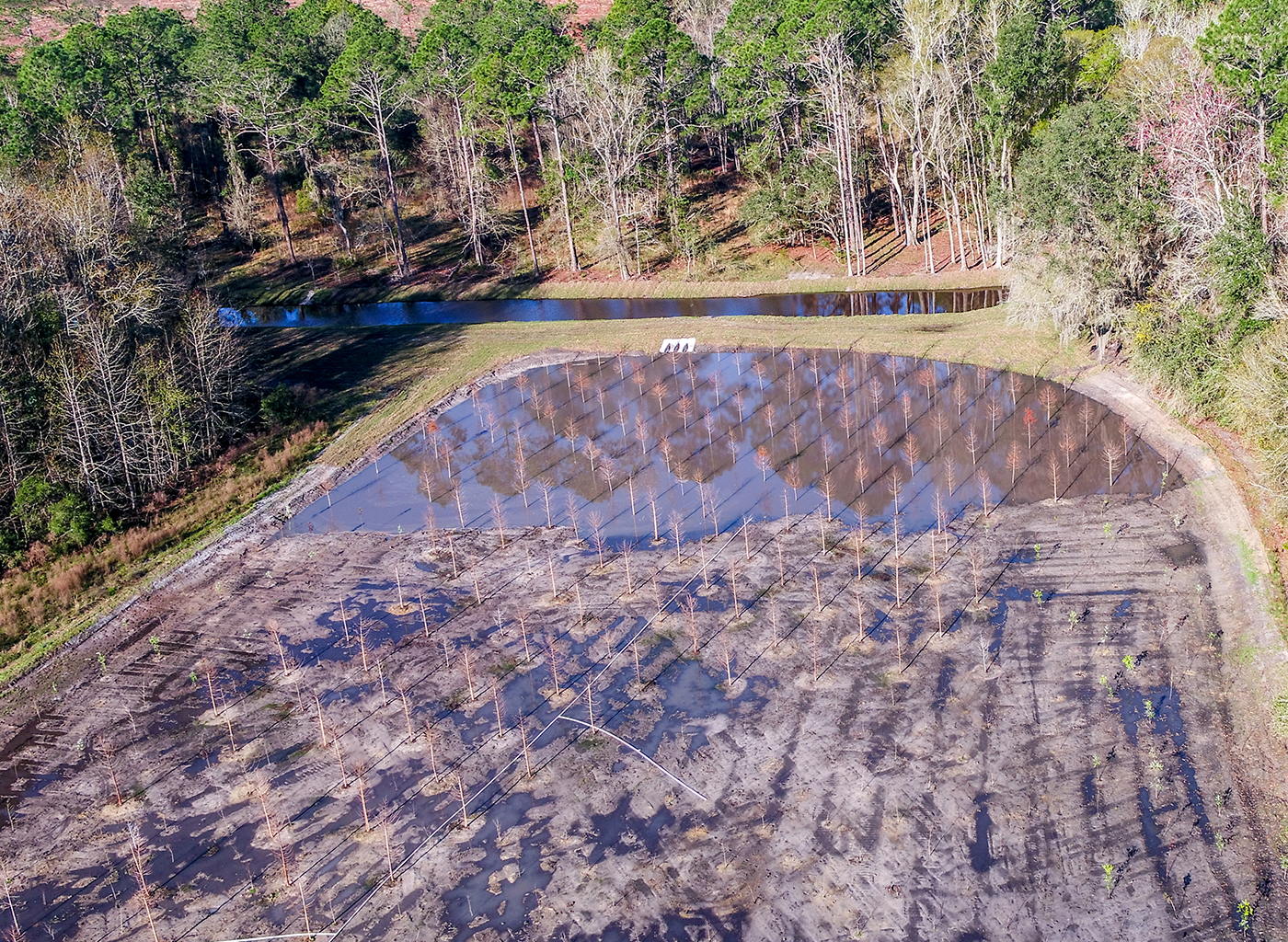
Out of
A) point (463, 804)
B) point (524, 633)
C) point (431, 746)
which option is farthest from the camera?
point (524, 633)

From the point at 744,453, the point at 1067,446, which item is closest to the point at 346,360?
the point at 744,453

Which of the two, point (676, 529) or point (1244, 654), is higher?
point (676, 529)

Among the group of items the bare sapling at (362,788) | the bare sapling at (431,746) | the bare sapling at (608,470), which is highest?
the bare sapling at (608,470)

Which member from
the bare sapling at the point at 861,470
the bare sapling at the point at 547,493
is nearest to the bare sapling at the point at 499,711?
the bare sapling at the point at 547,493

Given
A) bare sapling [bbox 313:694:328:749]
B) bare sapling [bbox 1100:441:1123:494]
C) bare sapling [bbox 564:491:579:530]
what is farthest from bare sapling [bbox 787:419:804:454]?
bare sapling [bbox 313:694:328:749]

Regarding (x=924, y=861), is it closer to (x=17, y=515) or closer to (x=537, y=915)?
(x=537, y=915)

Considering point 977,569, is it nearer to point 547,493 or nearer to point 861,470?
point 861,470

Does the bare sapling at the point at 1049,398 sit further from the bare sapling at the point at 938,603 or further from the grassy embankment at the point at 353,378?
the bare sapling at the point at 938,603
